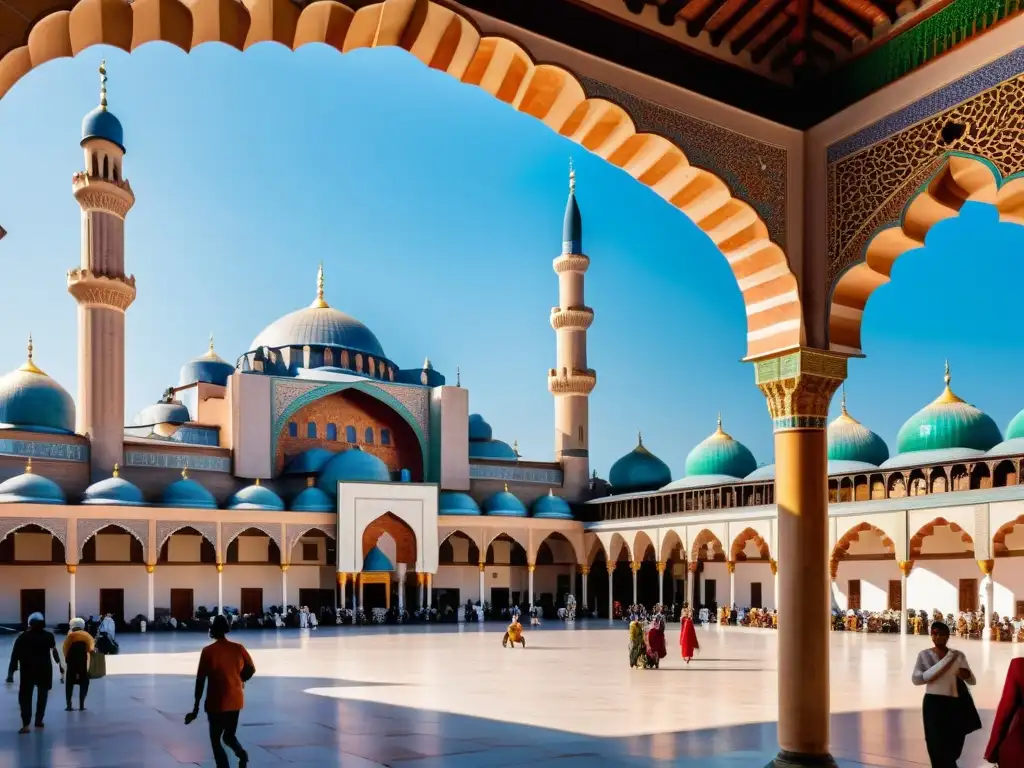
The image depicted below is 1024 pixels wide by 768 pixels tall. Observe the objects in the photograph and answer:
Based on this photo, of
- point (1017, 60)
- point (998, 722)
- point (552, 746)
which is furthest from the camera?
point (552, 746)

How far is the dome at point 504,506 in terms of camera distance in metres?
28.4

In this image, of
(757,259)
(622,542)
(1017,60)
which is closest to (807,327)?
(757,259)

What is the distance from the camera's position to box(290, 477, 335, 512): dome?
2534 cm

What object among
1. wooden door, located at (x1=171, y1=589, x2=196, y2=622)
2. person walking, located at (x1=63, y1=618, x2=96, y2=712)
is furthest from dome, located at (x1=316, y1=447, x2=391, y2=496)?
person walking, located at (x1=63, y1=618, x2=96, y2=712)

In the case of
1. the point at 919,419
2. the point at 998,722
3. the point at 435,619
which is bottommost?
the point at 435,619

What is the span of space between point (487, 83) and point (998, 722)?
3.49 meters

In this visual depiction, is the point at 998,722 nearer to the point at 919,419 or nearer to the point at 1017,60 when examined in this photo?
the point at 1017,60

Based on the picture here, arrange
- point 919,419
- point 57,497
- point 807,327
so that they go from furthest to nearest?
1. point 919,419
2. point 57,497
3. point 807,327

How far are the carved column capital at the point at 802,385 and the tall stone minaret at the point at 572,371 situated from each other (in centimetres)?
2530

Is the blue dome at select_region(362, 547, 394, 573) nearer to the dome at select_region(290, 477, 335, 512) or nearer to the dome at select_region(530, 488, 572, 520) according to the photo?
the dome at select_region(290, 477, 335, 512)

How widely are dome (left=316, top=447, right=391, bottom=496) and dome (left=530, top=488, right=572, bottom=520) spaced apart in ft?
15.7

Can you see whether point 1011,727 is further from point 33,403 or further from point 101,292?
point 33,403

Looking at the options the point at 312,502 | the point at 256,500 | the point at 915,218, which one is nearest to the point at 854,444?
the point at 312,502

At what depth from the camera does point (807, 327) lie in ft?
18.8
